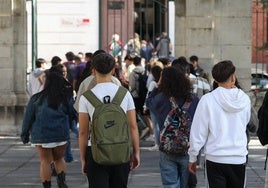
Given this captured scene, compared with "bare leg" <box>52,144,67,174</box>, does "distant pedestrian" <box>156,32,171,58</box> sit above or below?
above

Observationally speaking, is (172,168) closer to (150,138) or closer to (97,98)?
(97,98)

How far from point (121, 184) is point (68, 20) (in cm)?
1978

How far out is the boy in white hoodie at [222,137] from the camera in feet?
23.1

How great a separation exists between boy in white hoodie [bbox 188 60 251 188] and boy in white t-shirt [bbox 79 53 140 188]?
62 cm

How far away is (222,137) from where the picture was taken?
23.1 ft

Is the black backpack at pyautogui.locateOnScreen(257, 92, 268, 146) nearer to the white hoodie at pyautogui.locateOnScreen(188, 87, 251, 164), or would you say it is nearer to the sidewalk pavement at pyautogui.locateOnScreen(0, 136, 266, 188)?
the white hoodie at pyautogui.locateOnScreen(188, 87, 251, 164)

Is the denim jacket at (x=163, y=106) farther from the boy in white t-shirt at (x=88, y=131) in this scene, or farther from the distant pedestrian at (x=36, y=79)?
the distant pedestrian at (x=36, y=79)

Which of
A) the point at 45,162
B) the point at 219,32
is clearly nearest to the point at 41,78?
the point at 219,32

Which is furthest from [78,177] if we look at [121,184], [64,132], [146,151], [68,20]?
[68,20]

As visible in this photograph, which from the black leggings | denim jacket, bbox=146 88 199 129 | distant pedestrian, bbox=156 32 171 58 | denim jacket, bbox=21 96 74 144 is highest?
distant pedestrian, bbox=156 32 171 58

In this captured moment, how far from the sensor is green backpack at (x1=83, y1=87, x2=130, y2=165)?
686cm

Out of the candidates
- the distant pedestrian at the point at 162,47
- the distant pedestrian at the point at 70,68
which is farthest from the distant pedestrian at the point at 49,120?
the distant pedestrian at the point at 162,47

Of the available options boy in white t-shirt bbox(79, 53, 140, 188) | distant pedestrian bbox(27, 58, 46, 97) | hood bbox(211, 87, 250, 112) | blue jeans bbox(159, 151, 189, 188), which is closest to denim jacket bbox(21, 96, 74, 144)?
blue jeans bbox(159, 151, 189, 188)

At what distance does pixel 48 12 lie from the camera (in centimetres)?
2648
